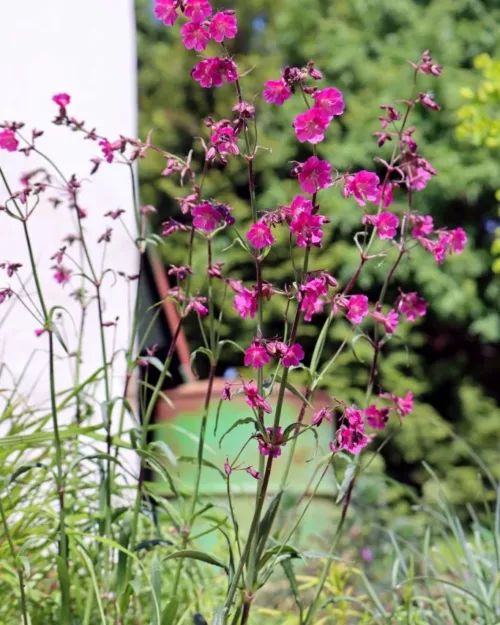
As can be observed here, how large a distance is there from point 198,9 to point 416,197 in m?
5.45

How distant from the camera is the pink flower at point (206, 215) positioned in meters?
1.40

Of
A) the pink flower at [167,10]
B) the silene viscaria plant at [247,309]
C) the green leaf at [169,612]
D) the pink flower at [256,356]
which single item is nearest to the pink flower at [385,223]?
the silene viscaria plant at [247,309]

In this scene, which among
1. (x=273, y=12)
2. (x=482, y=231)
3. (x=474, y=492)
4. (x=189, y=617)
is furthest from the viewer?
(x=273, y=12)

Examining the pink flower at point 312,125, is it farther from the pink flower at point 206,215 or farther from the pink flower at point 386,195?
the pink flower at point 386,195

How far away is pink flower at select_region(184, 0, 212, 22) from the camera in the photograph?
1.35m

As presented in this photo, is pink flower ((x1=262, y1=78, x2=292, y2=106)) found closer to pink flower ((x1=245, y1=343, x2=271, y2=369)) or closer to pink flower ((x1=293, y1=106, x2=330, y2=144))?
pink flower ((x1=293, y1=106, x2=330, y2=144))

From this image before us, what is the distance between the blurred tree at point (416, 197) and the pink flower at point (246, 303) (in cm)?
495

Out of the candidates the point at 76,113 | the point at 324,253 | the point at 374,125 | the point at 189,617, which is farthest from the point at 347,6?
the point at 189,617

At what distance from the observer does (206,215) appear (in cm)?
141

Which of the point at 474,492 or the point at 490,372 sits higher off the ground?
the point at 490,372

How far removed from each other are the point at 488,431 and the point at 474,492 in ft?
1.54

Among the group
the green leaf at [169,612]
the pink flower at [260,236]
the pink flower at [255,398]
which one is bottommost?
the green leaf at [169,612]

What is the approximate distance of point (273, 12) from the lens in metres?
8.06

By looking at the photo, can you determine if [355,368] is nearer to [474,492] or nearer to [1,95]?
[474,492]
